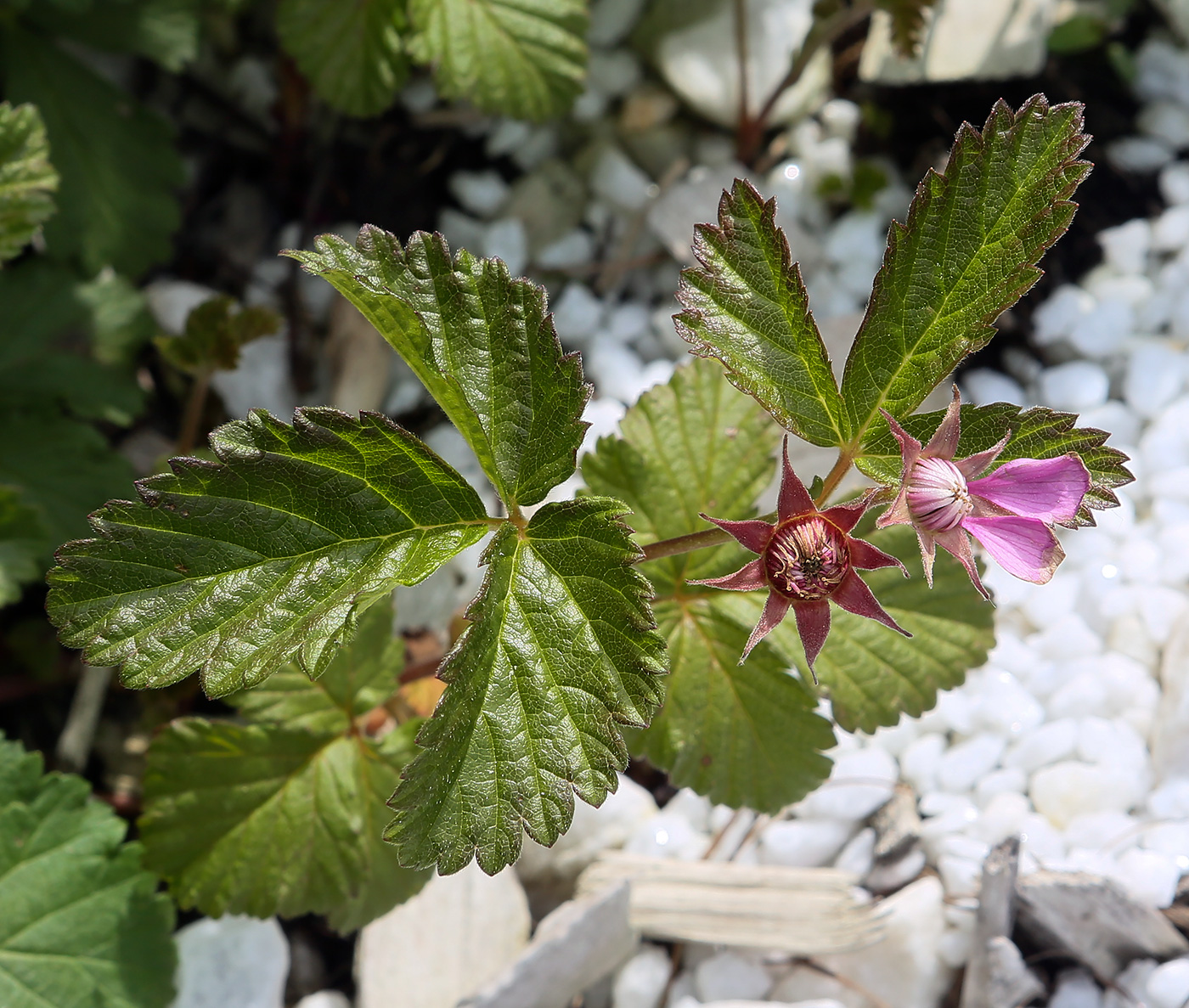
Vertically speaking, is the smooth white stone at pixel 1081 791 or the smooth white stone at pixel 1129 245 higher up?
the smooth white stone at pixel 1129 245

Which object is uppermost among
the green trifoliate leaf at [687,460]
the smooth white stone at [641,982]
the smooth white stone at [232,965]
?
the green trifoliate leaf at [687,460]

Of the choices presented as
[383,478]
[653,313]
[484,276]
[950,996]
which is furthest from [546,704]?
[653,313]

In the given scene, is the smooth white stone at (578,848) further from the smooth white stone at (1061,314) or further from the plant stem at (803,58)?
the plant stem at (803,58)

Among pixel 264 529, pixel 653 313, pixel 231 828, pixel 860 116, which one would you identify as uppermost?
pixel 860 116

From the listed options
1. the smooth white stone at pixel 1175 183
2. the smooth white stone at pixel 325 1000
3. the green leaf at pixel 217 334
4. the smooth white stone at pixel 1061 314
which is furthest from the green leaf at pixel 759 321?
the smooth white stone at pixel 1175 183

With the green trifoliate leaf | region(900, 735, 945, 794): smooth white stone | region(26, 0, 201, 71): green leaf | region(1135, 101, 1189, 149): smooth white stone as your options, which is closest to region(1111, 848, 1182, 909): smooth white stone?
region(900, 735, 945, 794): smooth white stone

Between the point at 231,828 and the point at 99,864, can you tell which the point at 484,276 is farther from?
the point at 99,864

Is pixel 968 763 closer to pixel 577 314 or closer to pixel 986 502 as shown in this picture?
pixel 986 502
